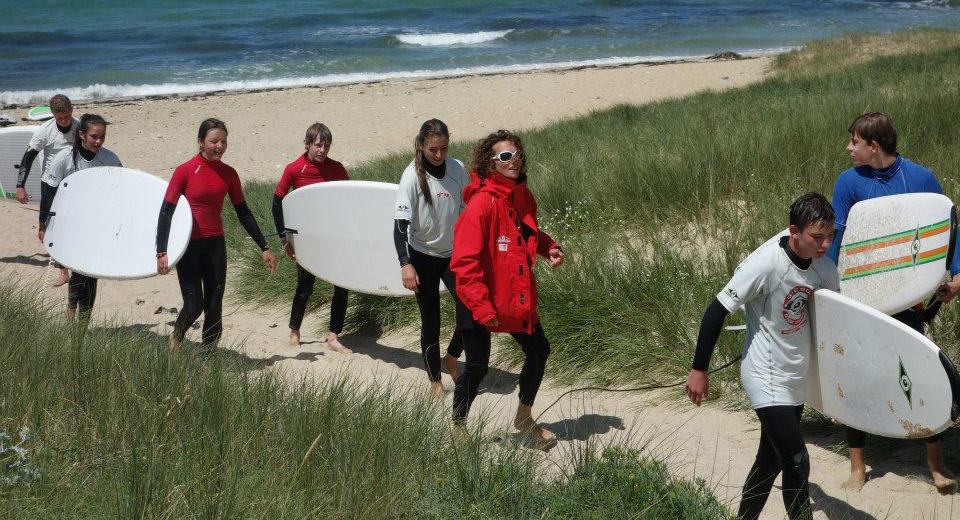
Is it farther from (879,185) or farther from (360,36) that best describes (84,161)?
(360,36)

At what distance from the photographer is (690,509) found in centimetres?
357

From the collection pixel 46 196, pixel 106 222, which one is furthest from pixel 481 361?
pixel 46 196

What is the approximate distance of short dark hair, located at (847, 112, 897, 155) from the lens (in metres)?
4.35

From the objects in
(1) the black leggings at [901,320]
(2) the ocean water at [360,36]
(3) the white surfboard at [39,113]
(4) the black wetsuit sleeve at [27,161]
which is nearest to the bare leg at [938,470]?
(1) the black leggings at [901,320]

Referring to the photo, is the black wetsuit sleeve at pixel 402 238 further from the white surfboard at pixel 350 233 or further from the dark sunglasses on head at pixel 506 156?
the white surfboard at pixel 350 233

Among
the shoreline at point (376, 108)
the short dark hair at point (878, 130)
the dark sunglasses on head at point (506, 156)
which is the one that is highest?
the short dark hair at point (878, 130)

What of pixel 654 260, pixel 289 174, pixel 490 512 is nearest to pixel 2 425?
pixel 490 512

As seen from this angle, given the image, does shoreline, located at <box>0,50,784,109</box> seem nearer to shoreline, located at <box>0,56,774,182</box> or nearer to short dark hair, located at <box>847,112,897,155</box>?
shoreline, located at <box>0,56,774,182</box>

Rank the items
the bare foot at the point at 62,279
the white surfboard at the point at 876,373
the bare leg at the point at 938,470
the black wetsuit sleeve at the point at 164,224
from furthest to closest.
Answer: the bare foot at the point at 62,279, the black wetsuit sleeve at the point at 164,224, the bare leg at the point at 938,470, the white surfboard at the point at 876,373

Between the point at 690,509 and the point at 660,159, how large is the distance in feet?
16.4

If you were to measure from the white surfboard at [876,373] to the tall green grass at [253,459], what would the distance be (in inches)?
26.8

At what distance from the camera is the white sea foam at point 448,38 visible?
35.4 meters

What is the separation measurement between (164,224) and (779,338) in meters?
3.82

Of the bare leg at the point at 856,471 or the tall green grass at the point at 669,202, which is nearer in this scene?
the bare leg at the point at 856,471
